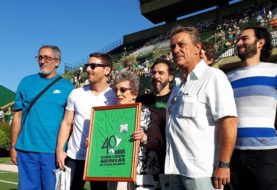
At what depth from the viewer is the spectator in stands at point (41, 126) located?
14.0 ft

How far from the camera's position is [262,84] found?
327 cm

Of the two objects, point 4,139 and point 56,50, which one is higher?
point 56,50

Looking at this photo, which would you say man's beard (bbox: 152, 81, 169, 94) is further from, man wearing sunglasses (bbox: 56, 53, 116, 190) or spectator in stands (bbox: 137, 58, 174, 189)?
man wearing sunglasses (bbox: 56, 53, 116, 190)

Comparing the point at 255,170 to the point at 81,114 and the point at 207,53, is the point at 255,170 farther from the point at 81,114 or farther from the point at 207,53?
the point at 81,114

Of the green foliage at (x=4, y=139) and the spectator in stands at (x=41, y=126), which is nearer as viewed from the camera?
the spectator in stands at (x=41, y=126)

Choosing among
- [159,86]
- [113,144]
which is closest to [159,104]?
[159,86]

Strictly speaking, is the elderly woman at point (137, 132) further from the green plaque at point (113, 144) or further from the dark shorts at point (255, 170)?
the dark shorts at point (255, 170)

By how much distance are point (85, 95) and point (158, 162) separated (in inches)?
43.2

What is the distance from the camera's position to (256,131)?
10.6 ft

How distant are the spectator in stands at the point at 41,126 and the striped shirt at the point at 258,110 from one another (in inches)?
77.7

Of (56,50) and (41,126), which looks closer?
(41,126)

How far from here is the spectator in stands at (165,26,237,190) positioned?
2799 mm

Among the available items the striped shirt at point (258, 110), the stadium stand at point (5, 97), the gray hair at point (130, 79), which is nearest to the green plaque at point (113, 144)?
the gray hair at point (130, 79)

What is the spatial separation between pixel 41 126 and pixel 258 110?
7.34 feet
